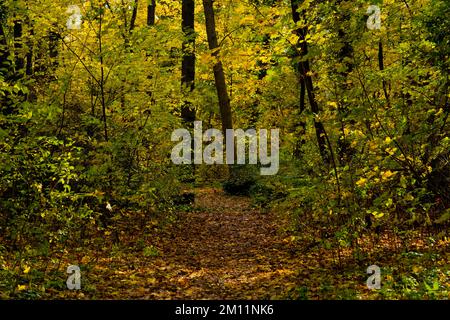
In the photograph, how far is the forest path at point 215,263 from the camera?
258 inches

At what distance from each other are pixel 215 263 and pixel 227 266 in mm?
318

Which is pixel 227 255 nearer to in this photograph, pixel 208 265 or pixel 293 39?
pixel 208 265

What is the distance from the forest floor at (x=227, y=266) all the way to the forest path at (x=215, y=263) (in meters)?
0.02

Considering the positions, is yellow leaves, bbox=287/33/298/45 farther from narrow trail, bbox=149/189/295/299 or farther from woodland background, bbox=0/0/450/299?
narrow trail, bbox=149/189/295/299

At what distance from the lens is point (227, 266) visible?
8062 mm

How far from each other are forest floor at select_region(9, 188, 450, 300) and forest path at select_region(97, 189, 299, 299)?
0.05 feet

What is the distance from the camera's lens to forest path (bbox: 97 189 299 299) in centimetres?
655

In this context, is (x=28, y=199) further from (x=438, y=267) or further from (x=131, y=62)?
(x=438, y=267)

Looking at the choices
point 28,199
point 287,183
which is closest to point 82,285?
point 28,199

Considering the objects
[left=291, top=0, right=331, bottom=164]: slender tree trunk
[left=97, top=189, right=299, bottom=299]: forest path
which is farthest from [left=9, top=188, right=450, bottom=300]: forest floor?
[left=291, top=0, right=331, bottom=164]: slender tree trunk

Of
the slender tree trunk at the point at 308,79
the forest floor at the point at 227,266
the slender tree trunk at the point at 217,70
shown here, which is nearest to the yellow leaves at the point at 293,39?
the slender tree trunk at the point at 308,79

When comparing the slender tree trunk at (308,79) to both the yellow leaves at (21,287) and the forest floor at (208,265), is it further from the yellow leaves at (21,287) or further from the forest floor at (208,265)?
the yellow leaves at (21,287)

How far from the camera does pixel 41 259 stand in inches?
283
